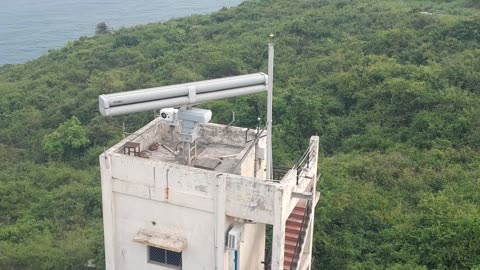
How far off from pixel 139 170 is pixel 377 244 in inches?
366

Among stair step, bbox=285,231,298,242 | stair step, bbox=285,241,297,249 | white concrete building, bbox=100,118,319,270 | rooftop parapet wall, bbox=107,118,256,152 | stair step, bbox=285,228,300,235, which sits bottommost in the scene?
stair step, bbox=285,241,297,249

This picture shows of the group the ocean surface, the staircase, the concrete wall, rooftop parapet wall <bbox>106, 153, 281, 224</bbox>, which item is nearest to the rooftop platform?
the concrete wall

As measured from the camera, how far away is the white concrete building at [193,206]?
9727 millimetres

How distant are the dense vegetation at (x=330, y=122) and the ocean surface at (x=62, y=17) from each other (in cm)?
1212

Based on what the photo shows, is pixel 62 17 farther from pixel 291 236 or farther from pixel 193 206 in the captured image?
pixel 193 206

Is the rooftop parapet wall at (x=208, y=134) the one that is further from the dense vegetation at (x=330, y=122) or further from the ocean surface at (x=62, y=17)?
the ocean surface at (x=62, y=17)

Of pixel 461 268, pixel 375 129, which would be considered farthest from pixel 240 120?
pixel 461 268

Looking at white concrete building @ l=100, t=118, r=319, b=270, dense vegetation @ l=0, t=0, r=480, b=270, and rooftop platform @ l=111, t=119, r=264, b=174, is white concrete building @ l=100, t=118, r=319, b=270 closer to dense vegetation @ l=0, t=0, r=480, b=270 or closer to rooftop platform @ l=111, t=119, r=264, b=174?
rooftop platform @ l=111, t=119, r=264, b=174

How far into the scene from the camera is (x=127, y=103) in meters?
9.36

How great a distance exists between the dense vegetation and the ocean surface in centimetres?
1212

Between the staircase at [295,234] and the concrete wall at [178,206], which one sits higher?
the concrete wall at [178,206]

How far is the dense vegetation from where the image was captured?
17188mm

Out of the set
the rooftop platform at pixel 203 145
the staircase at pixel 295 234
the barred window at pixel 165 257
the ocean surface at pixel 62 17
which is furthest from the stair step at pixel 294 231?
the ocean surface at pixel 62 17

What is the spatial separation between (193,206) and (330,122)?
17.7 m
